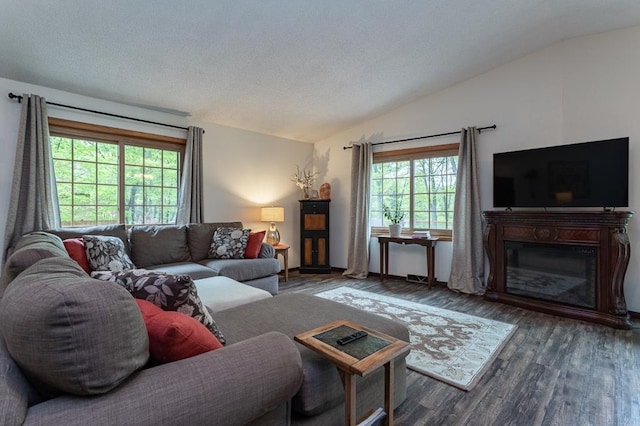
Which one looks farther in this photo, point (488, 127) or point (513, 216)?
point (488, 127)

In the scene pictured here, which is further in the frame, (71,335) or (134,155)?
(134,155)

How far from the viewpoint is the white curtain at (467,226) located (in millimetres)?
4188

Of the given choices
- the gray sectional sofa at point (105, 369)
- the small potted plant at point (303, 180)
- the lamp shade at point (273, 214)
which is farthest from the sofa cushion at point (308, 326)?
the small potted plant at point (303, 180)

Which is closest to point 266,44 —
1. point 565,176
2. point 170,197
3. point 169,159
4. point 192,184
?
point 192,184

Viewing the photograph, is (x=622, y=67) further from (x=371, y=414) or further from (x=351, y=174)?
(x=371, y=414)

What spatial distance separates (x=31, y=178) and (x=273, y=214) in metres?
2.81

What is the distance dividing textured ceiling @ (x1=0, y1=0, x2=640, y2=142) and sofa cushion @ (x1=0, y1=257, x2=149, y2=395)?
2459 mm

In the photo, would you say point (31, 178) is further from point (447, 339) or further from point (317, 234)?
point (447, 339)

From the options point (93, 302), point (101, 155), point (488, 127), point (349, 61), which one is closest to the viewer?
point (93, 302)

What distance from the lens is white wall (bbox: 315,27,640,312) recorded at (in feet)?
10.9

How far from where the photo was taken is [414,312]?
3.43m

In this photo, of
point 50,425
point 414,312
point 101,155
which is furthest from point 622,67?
point 101,155

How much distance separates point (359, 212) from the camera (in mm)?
5234

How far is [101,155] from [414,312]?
407cm
